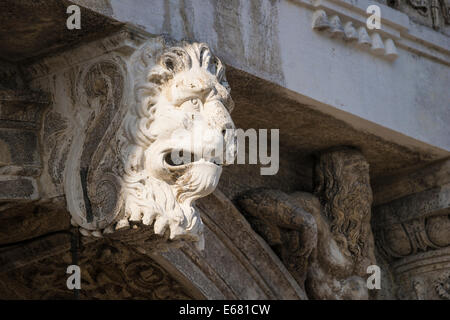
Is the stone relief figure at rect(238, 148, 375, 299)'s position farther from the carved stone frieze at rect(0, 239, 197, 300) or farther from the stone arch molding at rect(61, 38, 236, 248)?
the stone arch molding at rect(61, 38, 236, 248)

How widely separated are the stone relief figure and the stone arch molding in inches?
39.4

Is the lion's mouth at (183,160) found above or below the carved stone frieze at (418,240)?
below

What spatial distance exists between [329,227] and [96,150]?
1431mm

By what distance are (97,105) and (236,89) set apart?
0.60 meters

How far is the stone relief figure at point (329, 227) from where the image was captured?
15.9 feet

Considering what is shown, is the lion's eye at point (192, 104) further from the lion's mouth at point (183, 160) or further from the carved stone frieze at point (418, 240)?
the carved stone frieze at point (418, 240)

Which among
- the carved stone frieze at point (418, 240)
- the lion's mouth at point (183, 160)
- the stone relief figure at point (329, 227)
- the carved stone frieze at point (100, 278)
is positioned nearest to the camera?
the lion's mouth at point (183, 160)

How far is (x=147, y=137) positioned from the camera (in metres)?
3.76

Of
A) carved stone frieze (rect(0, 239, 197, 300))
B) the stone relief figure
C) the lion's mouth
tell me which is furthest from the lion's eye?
the stone relief figure

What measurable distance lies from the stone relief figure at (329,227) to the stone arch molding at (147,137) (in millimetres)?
1000

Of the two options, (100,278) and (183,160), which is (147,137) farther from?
(100,278)

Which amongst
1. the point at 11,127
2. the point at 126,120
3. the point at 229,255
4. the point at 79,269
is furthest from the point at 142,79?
the point at 229,255

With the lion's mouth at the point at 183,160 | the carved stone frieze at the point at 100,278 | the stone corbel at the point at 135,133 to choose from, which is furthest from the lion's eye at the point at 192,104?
the carved stone frieze at the point at 100,278

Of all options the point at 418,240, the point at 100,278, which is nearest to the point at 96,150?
the point at 100,278
